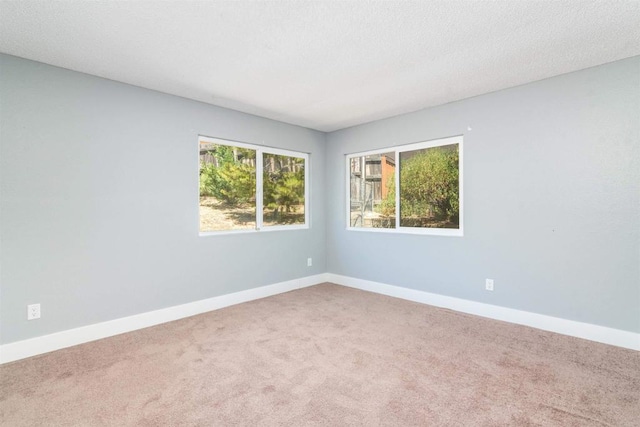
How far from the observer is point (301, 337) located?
9.66ft

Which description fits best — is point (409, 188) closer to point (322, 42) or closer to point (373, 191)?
point (373, 191)

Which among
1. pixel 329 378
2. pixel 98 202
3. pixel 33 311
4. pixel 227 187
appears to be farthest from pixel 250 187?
pixel 329 378

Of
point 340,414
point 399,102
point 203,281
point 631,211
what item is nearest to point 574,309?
point 631,211

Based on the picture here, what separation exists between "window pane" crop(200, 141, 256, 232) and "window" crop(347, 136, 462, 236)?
5.13ft

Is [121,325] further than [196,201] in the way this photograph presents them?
No

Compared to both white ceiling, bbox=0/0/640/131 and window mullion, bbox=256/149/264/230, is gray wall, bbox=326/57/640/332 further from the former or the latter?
window mullion, bbox=256/149/264/230

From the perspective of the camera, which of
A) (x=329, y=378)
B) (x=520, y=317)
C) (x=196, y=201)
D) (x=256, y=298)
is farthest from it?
(x=256, y=298)

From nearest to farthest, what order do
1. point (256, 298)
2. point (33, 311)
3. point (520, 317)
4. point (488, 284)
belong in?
point (33, 311) → point (520, 317) → point (488, 284) → point (256, 298)

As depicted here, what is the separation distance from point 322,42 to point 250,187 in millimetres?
2320

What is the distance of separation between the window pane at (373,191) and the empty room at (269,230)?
216 millimetres

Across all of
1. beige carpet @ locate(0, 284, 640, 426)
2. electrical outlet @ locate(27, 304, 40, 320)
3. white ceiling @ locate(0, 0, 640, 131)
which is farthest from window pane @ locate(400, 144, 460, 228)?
electrical outlet @ locate(27, 304, 40, 320)

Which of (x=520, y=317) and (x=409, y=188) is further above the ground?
(x=409, y=188)

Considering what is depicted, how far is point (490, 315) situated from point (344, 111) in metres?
2.91

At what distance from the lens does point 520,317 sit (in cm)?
322
